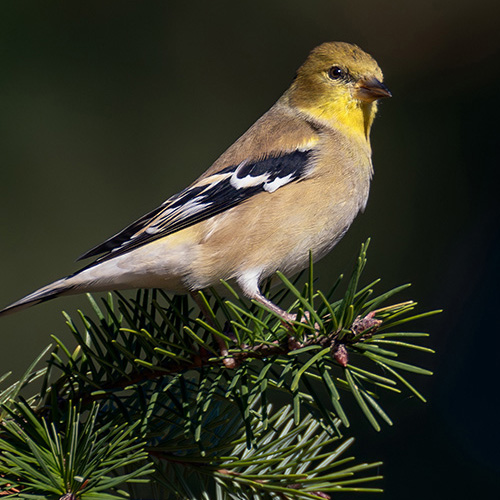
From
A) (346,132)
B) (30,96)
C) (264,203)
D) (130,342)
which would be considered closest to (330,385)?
(130,342)

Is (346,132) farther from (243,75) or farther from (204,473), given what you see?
(204,473)

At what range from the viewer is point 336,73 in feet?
8.93

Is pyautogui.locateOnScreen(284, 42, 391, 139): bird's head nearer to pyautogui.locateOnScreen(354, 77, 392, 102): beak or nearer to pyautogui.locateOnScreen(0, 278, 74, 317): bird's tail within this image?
pyautogui.locateOnScreen(354, 77, 392, 102): beak

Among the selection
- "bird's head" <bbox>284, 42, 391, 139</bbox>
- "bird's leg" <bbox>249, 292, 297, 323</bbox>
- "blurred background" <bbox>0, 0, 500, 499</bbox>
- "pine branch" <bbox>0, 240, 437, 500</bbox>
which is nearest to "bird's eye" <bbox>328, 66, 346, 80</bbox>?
"bird's head" <bbox>284, 42, 391, 139</bbox>

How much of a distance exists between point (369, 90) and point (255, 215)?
744 millimetres

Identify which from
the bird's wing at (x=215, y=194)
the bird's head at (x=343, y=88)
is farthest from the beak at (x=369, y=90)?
the bird's wing at (x=215, y=194)

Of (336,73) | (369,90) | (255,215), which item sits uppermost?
(336,73)

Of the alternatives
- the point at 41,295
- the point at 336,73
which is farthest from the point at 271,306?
the point at 336,73

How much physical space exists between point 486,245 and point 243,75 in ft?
4.48

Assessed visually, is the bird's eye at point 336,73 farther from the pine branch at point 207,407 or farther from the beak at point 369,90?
the pine branch at point 207,407

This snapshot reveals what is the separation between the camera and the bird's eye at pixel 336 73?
2705mm

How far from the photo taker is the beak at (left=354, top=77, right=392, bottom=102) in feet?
8.36

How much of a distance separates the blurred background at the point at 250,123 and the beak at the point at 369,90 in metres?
0.37

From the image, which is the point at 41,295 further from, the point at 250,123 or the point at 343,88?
the point at 250,123
